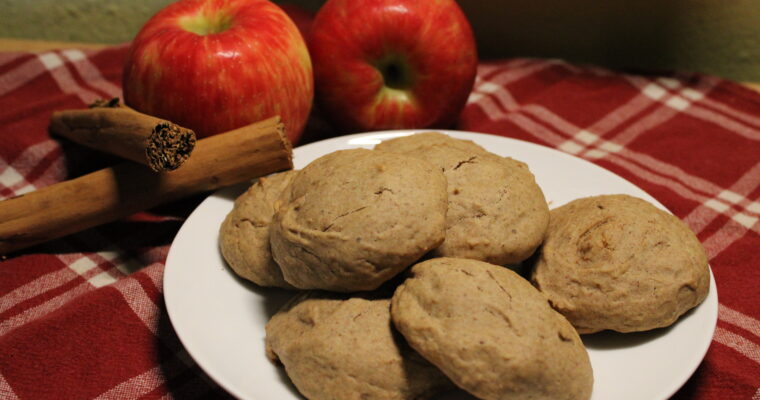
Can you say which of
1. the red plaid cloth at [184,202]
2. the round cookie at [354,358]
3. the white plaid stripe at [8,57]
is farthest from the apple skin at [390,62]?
the white plaid stripe at [8,57]

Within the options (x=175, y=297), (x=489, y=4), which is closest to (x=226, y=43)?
(x=175, y=297)

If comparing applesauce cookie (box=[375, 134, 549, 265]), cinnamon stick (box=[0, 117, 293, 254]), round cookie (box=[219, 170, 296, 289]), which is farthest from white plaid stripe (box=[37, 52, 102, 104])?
applesauce cookie (box=[375, 134, 549, 265])

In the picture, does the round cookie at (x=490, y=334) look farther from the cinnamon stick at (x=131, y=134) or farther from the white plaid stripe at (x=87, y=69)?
the white plaid stripe at (x=87, y=69)

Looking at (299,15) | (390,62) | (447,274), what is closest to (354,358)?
(447,274)

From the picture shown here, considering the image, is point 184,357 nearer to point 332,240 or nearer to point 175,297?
point 175,297

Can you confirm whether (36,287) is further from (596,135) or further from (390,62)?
(596,135)
